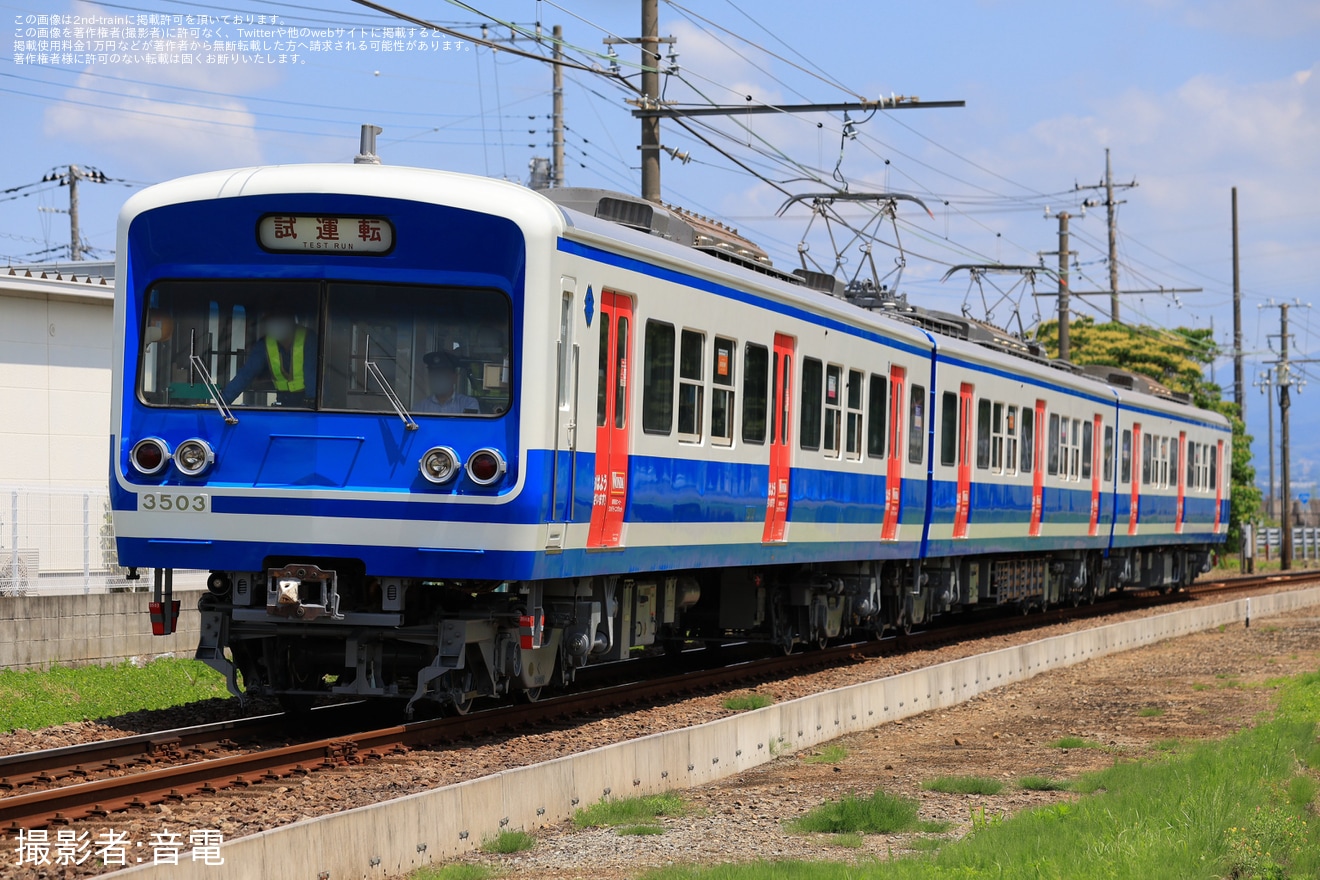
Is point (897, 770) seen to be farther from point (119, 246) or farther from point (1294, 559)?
point (1294, 559)

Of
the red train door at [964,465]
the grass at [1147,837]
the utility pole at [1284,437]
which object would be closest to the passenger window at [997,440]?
the red train door at [964,465]

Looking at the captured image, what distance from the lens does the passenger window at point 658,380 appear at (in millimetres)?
11977

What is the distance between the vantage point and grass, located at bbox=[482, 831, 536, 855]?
7.80 meters

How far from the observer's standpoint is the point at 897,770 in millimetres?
10719

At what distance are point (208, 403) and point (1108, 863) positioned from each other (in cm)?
605

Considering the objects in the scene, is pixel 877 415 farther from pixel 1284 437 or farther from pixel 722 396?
pixel 1284 437

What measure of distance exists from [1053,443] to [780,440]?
402 inches

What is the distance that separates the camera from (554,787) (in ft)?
28.1

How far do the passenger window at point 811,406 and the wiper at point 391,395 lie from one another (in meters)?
5.39

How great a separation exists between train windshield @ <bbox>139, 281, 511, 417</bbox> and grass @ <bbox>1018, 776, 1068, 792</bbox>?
12.6ft

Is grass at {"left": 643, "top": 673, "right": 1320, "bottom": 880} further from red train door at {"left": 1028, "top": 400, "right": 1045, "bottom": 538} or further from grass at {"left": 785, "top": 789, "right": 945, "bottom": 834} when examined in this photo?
red train door at {"left": 1028, "top": 400, "right": 1045, "bottom": 538}

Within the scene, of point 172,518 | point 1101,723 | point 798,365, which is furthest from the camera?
point 798,365

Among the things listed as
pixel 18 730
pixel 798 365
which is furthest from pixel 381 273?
pixel 798 365

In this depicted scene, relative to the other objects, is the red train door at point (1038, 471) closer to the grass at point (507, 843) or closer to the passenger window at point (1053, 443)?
the passenger window at point (1053, 443)
